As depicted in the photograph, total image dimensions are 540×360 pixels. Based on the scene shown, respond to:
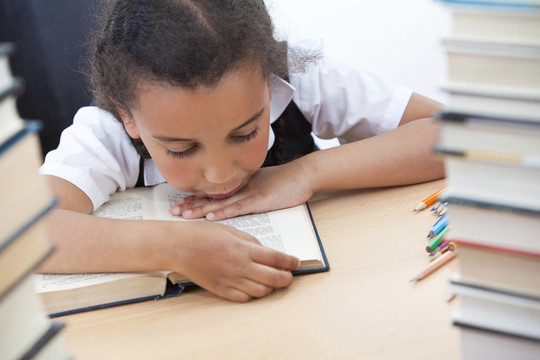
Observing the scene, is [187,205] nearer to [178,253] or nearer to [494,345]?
[178,253]

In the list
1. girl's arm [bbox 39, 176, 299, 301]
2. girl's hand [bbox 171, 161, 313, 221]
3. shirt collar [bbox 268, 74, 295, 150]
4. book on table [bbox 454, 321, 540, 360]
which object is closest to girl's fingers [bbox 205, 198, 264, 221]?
girl's hand [bbox 171, 161, 313, 221]

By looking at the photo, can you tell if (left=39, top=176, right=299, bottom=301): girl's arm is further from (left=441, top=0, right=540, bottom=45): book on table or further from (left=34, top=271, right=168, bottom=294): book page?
(left=441, top=0, right=540, bottom=45): book on table

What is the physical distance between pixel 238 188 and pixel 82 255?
0.25 metres

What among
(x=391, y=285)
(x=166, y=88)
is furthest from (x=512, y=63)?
(x=166, y=88)

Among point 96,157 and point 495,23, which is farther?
point 96,157

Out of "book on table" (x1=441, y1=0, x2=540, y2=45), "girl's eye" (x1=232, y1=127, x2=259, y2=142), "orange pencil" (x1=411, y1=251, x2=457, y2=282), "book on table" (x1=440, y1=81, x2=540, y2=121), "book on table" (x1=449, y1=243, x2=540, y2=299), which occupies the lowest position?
"orange pencil" (x1=411, y1=251, x2=457, y2=282)

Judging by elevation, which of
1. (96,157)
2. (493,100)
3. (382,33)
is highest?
(493,100)

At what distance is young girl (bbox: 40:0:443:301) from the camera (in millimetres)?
733

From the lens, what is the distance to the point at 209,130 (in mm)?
795

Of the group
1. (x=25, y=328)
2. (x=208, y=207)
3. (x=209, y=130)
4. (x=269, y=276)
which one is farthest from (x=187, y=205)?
(x=25, y=328)

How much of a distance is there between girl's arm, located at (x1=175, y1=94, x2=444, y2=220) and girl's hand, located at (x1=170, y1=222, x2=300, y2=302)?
13cm

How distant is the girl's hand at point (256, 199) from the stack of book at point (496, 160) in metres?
0.48

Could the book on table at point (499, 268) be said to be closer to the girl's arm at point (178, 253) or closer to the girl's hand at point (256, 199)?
the girl's arm at point (178, 253)

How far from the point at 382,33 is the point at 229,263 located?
168cm
